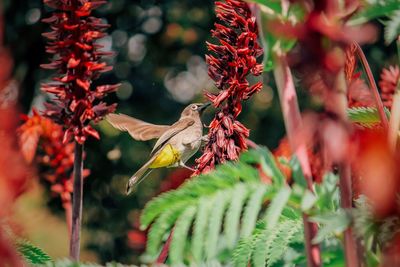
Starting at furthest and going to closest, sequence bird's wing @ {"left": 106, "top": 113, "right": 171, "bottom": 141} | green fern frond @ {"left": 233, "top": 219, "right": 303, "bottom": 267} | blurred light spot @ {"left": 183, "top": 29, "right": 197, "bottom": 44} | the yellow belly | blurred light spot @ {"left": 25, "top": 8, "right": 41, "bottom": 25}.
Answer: blurred light spot @ {"left": 183, "top": 29, "right": 197, "bottom": 44} < blurred light spot @ {"left": 25, "top": 8, "right": 41, "bottom": 25} < the yellow belly < bird's wing @ {"left": 106, "top": 113, "right": 171, "bottom": 141} < green fern frond @ {"left": 233, "top": 219, "right": 303, "bottom": 267}

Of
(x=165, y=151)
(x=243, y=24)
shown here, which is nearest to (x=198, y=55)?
(x=165, y=151)

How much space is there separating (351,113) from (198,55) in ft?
19.1

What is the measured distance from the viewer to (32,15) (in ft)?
21.4

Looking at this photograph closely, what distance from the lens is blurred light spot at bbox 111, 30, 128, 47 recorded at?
264 inches

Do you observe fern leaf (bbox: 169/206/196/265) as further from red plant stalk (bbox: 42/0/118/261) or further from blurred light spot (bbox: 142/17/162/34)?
blurred light spot (bbox: 142/17/162/34)

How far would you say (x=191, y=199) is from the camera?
65 cm

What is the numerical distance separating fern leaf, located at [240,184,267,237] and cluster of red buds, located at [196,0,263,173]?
327 millimetres

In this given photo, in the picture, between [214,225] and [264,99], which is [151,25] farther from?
[214,225]

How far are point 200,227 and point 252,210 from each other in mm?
45

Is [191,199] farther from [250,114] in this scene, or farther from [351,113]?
[250,114]

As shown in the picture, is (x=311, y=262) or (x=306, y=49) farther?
(x=311, y=262)

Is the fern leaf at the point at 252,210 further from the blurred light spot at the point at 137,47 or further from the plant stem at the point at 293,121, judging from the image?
the blurred light spot at the point at 137,47

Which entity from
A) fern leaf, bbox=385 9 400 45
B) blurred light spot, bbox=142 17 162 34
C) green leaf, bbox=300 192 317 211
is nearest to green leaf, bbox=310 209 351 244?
green leaf, bbox=300 192 317 211

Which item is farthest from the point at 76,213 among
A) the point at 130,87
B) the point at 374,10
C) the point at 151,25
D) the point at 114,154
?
the point at 151,25
